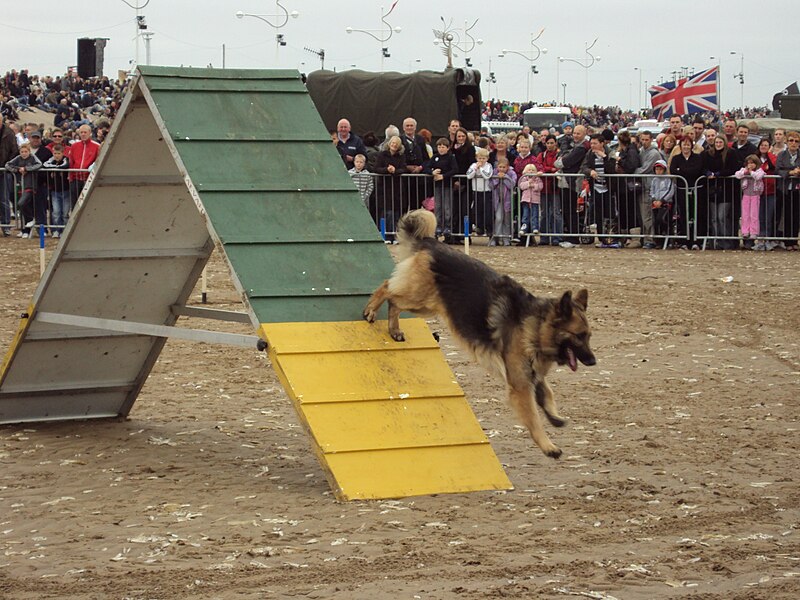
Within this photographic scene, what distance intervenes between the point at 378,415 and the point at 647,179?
41.5ft

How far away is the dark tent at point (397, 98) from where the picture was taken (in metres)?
25.3

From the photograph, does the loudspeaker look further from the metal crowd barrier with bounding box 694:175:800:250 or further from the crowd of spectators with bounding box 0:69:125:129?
the metal crowd barrier with bounding box 694:175:800:250

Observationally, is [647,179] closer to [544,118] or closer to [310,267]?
[310,267]

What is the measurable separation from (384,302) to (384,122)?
753 inches

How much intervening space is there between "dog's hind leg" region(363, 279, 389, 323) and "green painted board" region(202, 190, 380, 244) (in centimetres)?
45

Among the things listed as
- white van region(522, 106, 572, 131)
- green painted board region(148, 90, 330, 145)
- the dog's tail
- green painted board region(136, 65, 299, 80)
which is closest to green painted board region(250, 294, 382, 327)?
the dog's tail

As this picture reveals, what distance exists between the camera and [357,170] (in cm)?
1919

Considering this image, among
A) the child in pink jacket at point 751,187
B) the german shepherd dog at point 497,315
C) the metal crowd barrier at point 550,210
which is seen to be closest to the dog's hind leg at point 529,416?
the german shepherd dog at point 497,315

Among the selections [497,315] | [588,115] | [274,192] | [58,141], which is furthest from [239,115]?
[588,115]

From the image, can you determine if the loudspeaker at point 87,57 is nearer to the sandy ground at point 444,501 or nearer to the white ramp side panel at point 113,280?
the sandy ground at point 444,501

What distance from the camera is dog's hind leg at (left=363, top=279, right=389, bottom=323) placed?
7.30 meters

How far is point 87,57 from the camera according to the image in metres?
35.6

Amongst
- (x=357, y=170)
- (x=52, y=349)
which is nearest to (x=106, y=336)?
(x=52, y=349)

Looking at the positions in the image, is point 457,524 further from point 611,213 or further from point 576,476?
point 611,213
